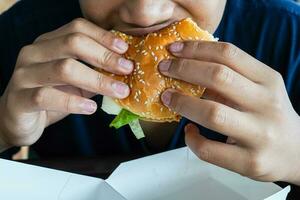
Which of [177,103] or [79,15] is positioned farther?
[79,15]

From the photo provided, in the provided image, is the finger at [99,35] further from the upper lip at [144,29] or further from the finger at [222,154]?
the finger at [222,154]

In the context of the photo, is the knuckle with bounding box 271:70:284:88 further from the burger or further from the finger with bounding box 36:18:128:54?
the finger with bounding box 36:18:128:54

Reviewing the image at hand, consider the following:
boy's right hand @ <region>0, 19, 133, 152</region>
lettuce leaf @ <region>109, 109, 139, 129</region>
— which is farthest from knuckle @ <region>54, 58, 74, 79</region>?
lettuce leaf @ <region>109, 109, 139, 129</region>

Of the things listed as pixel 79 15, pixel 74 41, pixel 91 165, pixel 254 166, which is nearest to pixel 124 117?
pixel 91 165

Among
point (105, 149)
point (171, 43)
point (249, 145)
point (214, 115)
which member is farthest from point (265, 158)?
point (105, 149)

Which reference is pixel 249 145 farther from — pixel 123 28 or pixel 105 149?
pixel 105 149

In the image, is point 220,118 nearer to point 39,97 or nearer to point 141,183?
point 141,183
